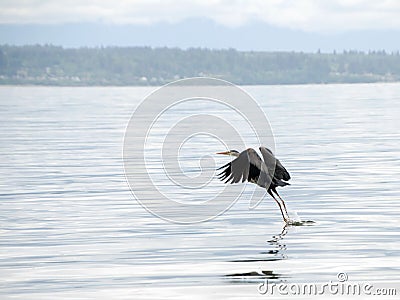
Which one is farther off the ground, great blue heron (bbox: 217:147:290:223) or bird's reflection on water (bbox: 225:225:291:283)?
great blue heron (bbox: 217:147:290:223)

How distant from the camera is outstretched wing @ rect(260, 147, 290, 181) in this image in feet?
56.7

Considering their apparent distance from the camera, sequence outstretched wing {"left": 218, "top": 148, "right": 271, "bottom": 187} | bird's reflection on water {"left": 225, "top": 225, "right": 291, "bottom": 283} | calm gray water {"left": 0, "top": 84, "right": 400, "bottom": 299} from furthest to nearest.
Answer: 1. outstretched wing {"left": 218, "top": 148, "right": 271, "bottom": 187}
2. bird's reflection on water {"left": 225, "top": 225, "right": 291, "bottom": 283}
3. calm gray water {"left": 0, "top": 84, "right": 400, "bottom": 299}

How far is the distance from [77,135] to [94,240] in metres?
29.5

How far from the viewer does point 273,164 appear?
57.6 feet

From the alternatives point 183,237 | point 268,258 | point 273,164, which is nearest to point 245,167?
point 273,164

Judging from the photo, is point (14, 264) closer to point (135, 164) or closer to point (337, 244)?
point (337, 244)

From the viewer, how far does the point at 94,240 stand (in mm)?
16812

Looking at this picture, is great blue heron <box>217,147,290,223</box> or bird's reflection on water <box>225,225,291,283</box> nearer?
bird's reflection on water <box>225,225,291,283</box>

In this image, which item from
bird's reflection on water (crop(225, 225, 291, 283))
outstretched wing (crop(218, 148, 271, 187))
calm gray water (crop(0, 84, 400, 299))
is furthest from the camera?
outstretched wing (crop(218, 148, 271, 187))

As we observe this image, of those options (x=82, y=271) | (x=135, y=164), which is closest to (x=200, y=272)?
(x=82, y=271)

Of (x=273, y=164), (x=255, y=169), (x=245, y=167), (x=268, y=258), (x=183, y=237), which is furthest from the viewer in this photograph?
(x=273, y=164)

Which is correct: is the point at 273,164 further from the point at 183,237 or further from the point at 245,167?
the point at 183,237

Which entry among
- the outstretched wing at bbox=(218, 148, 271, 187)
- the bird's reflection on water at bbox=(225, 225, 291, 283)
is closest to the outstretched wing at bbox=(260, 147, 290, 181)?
the outstretched wing at bbox=(218, 148, 271, 187)

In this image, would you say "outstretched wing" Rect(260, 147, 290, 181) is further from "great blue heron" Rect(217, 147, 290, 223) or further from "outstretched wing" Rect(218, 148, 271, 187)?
"outstretched wing" Rect(218, 148, 271, 187)
